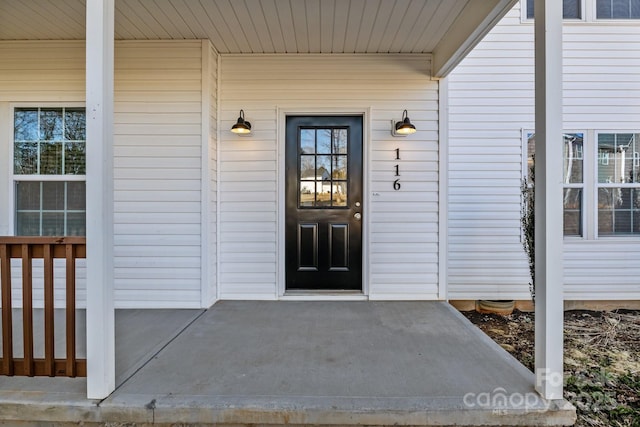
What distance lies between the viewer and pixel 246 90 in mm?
3566

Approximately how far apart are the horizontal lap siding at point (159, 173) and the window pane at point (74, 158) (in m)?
0.35

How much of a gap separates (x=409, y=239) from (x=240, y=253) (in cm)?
180

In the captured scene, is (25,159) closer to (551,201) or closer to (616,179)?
(551,201)

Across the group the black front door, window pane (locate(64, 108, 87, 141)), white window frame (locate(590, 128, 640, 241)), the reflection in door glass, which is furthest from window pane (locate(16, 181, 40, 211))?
white window frame (locate(590, 128, 640, 241))

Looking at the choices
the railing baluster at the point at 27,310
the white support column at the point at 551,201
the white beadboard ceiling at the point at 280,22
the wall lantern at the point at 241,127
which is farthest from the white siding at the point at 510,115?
the railing baluster at the point at 27,310

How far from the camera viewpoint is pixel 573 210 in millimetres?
3910

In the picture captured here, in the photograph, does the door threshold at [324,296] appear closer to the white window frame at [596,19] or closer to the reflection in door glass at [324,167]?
the reflection in door glass at [324,167]

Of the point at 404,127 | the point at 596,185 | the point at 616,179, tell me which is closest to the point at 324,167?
the point at 404,127

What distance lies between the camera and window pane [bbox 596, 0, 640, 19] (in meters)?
3.86

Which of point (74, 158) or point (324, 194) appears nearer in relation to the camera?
point (74, 158)

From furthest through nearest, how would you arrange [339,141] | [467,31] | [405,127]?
1. [339,141]
2. [405,127]
3. [467,31]

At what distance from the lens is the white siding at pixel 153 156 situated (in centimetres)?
331

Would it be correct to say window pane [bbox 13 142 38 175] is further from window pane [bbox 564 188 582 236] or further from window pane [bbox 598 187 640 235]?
window pane [bbox 598 187 640 235]

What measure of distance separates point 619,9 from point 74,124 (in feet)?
19.8
